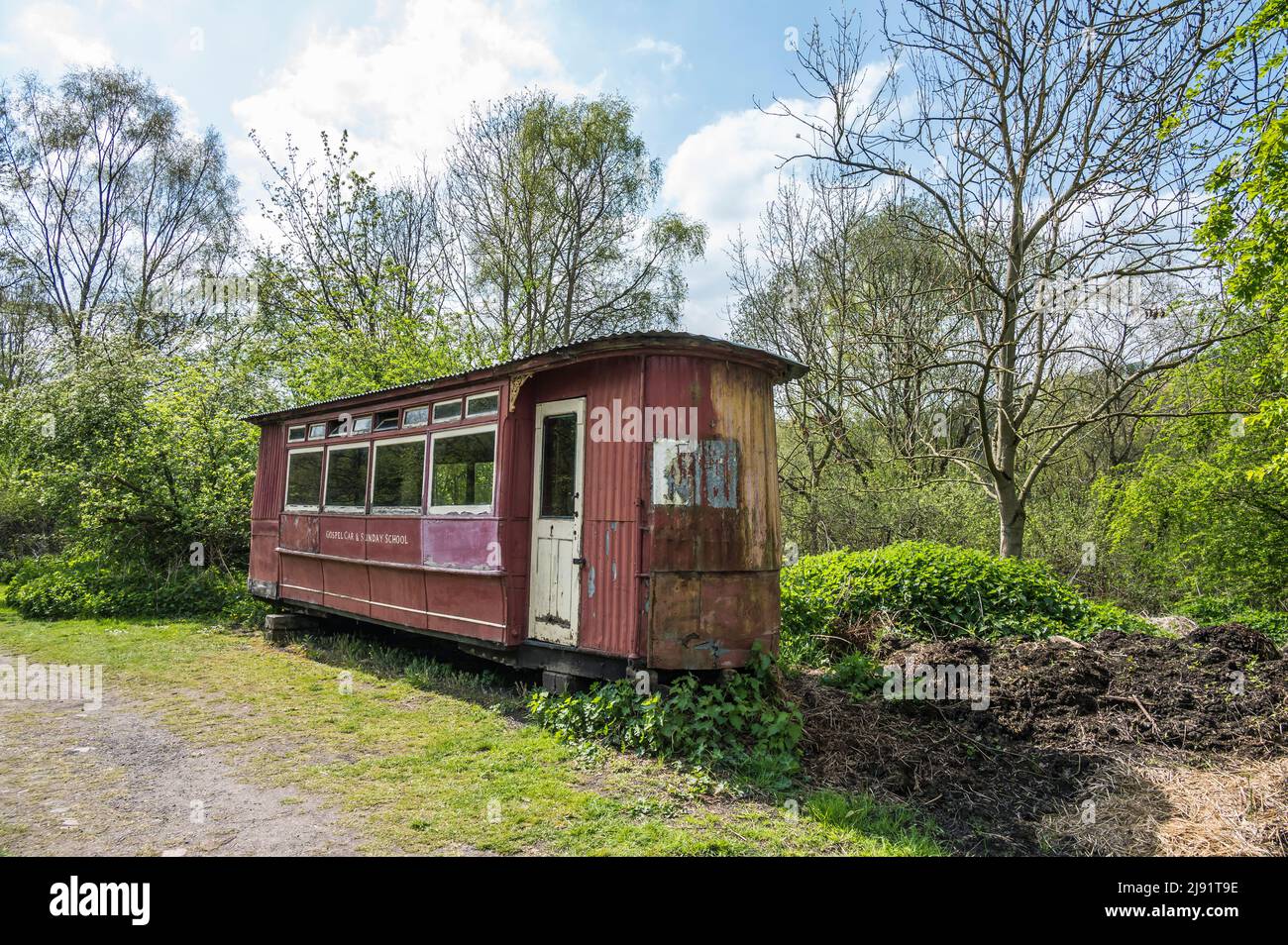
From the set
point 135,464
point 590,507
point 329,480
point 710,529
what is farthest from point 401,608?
point 135,464

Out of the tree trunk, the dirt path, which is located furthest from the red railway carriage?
the tree trunk

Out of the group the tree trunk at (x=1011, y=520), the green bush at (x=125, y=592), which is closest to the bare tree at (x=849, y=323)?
the tree trunk at (x=1011, y=520)

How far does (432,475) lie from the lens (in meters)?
8.18

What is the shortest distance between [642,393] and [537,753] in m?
3.04

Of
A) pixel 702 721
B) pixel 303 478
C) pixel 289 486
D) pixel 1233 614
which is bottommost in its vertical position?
pixel 702 721

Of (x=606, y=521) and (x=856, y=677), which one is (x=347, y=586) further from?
(x=856, y=677)

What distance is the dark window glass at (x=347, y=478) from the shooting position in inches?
369

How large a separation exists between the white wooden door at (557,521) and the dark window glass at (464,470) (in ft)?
1.63

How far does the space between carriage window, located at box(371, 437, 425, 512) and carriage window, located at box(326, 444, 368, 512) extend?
0.31m

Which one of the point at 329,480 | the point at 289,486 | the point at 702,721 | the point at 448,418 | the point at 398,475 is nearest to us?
the point at 702,721

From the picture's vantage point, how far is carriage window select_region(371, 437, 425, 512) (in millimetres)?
8383

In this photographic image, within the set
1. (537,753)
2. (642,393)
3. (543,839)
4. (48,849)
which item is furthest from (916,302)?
(48,849)

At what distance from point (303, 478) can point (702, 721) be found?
24.5ft
